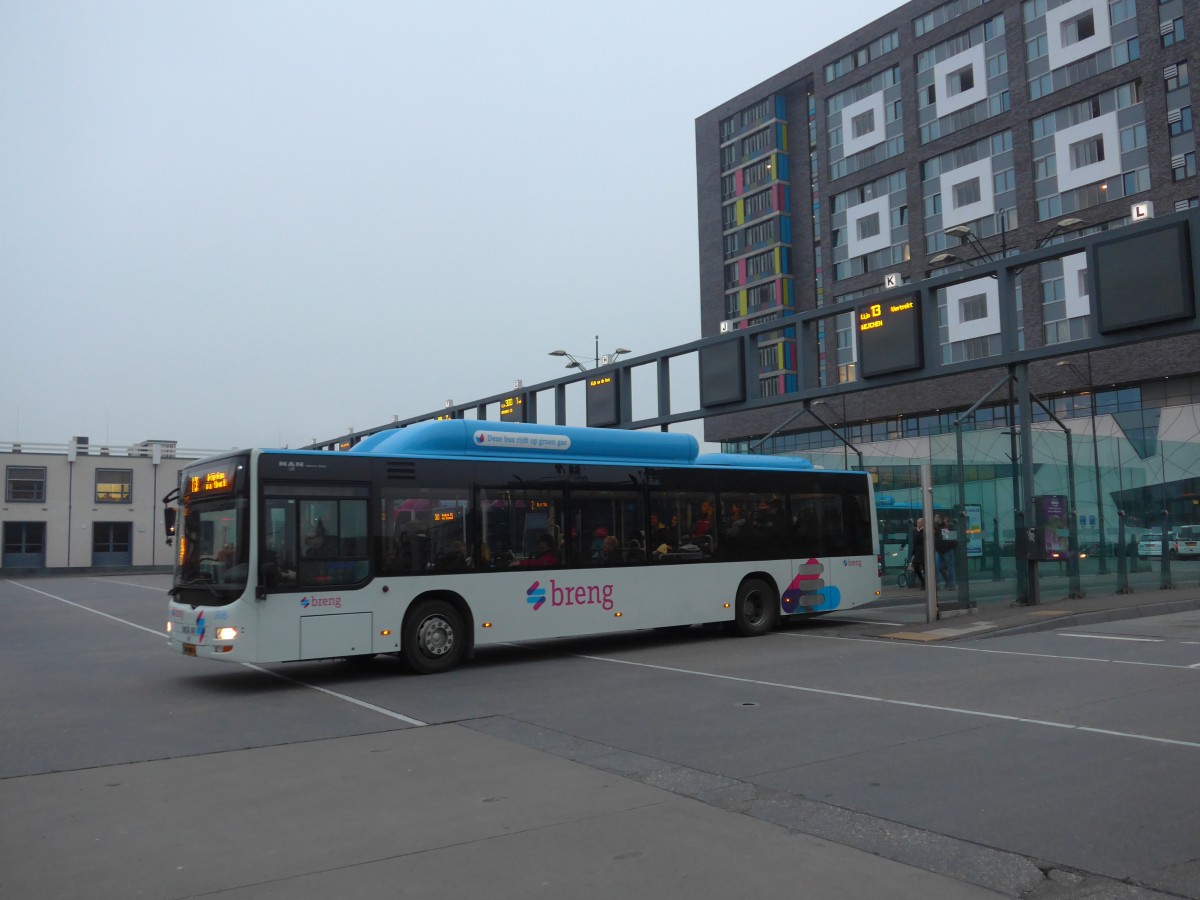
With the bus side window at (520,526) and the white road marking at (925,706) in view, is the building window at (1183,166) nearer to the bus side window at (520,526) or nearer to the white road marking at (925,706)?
the bus side window at (520,526)

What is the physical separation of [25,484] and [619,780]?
67344 mm

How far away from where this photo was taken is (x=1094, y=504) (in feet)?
73.7

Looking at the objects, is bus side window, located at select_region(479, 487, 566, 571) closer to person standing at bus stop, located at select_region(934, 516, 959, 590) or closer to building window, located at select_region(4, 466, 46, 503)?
person standing at bus stop, located at select_region(934, 516, 959, 590)

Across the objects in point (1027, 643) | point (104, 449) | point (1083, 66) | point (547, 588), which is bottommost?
point (1027, 643)

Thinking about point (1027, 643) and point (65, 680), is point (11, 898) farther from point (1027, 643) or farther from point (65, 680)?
point (1027, 643)

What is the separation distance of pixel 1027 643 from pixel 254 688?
430 inches

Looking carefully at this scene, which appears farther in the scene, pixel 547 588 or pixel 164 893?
pixel 547 588

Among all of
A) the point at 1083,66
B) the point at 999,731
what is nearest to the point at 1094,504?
the point at 999,731

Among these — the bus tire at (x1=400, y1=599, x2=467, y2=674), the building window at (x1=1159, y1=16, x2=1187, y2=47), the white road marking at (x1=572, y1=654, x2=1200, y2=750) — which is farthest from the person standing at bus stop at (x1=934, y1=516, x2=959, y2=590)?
the building window at (x1=1159, y1=16, x2=1187, y2=47)

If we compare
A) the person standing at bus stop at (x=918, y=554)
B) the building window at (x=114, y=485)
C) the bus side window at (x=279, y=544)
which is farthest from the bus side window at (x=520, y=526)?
the building window at (x=114, y=485)

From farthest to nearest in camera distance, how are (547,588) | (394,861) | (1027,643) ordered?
1. (1027,643)
2. (547,588)
3. (394,861)

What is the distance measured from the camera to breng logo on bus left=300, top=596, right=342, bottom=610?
39.0 ft

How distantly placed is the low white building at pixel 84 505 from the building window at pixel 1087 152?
50.3 m

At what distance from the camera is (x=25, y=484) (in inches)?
2514
